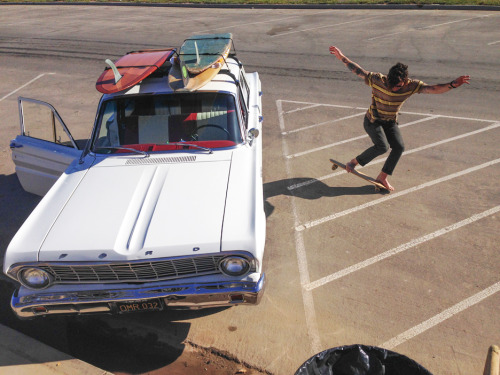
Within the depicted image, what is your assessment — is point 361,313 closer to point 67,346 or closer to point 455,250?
point 455,250

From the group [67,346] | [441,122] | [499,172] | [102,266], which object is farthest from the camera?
[441,122]

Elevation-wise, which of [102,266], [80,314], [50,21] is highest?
[102,266]

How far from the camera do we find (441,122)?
898 centimetres

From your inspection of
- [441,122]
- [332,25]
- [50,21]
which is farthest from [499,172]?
[50,21]

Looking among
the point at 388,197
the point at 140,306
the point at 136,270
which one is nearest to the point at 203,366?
the point at 140,306

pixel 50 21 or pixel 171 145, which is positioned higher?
pixel 171 145

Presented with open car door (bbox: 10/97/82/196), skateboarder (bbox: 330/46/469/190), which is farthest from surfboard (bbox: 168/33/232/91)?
skateboarder (bbox: 330/46/469/190)

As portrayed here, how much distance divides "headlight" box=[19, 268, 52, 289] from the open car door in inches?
71.3

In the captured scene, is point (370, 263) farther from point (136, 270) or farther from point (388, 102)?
point (136, 270)

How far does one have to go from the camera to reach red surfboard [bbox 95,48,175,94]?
5539 millimetres

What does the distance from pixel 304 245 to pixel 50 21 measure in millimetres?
18076

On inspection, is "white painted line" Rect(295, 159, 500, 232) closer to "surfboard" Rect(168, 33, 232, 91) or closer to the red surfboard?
"surfboard" Rect(168, 33, 232, 91)

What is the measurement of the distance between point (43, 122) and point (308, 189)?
398 centimetres

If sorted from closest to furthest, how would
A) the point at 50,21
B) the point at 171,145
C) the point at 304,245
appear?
the point at 171,145 → the point at 304,245 → the point at 50,21
